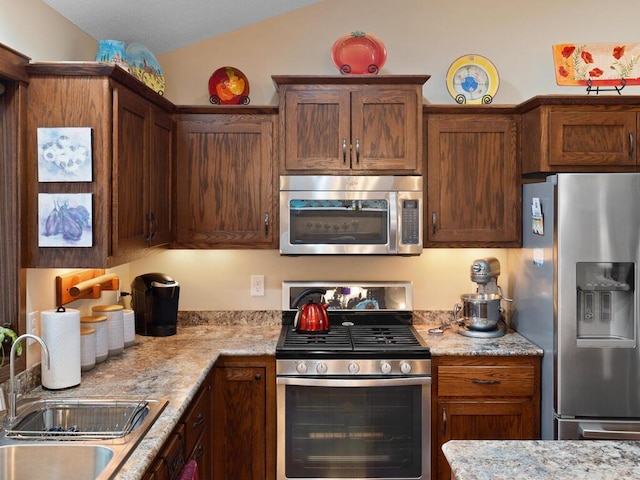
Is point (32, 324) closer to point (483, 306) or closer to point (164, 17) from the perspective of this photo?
point (164, 17)

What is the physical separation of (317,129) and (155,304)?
125 centimetres

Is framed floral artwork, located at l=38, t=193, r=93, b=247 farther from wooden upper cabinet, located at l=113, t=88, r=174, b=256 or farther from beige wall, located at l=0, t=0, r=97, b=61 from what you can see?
beige wall, located at l=0, t=0, r=97, b=61

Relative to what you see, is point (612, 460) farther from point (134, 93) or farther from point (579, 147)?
point (134, 93)

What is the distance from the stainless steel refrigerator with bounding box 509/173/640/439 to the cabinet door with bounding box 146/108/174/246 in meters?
1.85

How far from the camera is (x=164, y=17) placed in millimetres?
2990

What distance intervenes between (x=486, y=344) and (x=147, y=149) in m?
1.89

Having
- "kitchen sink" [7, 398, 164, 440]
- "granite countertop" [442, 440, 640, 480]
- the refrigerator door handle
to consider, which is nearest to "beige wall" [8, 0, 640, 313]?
"kitchen sink" [7, 398, 164, 440]

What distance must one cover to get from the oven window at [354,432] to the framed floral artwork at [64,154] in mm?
1390

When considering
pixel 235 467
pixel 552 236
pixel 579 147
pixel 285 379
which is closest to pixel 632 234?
pixel 552 236

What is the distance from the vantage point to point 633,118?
2.95 meters

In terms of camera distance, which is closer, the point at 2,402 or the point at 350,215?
the point at 2,402

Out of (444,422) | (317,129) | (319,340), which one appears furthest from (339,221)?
(444,422)

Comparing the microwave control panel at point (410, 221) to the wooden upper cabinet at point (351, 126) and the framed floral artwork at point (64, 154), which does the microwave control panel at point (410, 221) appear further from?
the framed floral artwork at point (64, 154)

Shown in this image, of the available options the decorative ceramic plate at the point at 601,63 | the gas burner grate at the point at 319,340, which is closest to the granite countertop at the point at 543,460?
the gas burner grate at the point at 319,340
